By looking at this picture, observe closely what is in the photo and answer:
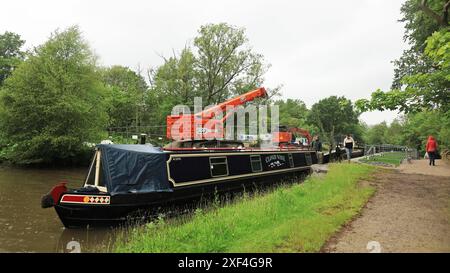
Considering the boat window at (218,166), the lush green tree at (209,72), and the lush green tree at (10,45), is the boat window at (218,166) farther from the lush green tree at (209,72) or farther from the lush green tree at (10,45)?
the lush green tree at (10,45)

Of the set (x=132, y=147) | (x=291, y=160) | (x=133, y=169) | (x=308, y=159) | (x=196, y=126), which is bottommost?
(x=308, y=159)

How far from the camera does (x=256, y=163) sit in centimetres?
1262

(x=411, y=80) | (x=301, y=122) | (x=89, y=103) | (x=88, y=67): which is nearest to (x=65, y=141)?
(x=89, y=103)

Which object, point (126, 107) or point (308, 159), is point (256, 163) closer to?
point (308, 159)

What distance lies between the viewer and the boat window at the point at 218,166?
1032 cm

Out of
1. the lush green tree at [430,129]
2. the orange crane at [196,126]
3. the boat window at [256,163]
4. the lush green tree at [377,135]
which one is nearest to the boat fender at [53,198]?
the orange crane at [196,126]

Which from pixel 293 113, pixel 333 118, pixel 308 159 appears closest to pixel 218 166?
pixel 308 159

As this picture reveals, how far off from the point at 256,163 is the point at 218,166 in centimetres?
253

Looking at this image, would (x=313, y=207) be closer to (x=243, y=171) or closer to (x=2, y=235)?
(x=243, y=171)

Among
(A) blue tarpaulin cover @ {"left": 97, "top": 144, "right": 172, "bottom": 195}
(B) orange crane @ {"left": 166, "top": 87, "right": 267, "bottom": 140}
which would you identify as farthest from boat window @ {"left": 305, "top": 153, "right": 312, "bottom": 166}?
(A) blue tarpaulin cover @ {"left": 97, "top": 144, "right": 172, "bottom": 195}

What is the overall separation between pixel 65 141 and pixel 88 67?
20.6 ft

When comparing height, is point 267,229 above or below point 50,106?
below

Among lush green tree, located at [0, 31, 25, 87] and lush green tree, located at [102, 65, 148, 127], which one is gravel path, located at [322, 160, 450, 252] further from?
lush green tree, located at [0, 31, 25, 87]
